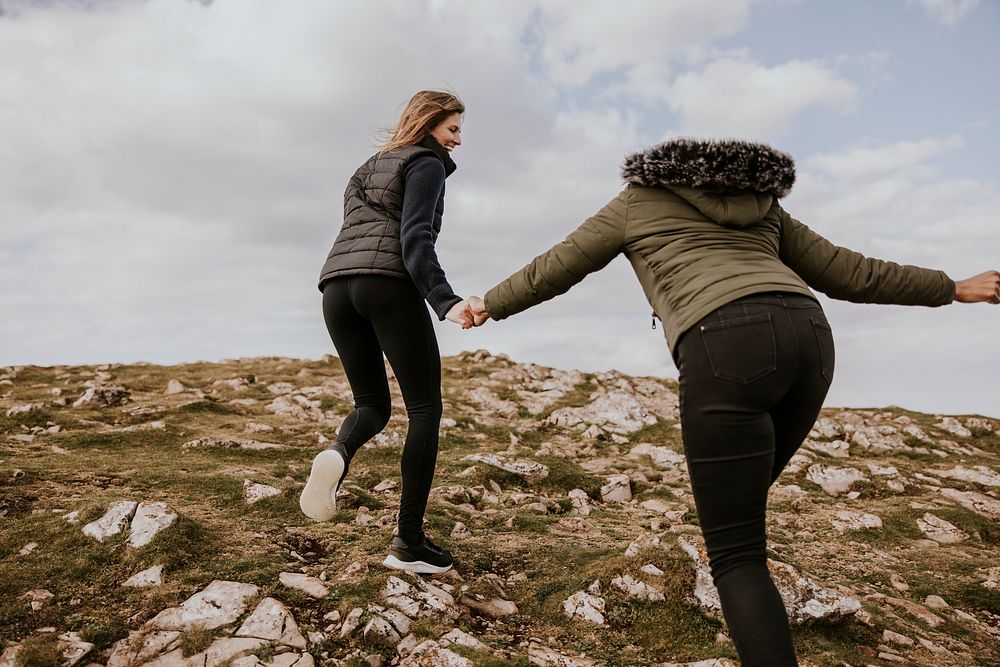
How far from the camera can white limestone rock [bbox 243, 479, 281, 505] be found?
695cm

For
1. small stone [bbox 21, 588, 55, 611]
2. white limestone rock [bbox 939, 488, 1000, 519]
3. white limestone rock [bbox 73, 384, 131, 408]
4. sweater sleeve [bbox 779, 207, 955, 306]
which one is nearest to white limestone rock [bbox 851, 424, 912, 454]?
white limestone rock [bbox 939, 488, 1000, 519]

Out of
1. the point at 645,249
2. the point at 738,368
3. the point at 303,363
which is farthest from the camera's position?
the point at 303,363

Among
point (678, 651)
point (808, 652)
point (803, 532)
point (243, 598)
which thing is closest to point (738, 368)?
point (678, 651)

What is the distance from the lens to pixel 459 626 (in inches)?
181

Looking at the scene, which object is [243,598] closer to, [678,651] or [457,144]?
[678,651]

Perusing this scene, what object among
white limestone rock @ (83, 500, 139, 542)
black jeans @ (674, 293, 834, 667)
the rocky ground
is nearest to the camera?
black jeans @ (674, 293, 834, 667)

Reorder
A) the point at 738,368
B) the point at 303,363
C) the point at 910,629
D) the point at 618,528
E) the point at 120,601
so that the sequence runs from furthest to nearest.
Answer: the point at 303,363 < the point at 618,528 < the point at 910,629 < the point at 120,601 < the point at 738,368

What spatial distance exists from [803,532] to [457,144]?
6278 millimetres

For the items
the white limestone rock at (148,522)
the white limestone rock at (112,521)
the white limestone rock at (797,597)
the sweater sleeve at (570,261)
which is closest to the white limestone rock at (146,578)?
the white limestone rock at (148,522)

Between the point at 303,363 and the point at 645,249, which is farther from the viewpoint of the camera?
the point at 303,363

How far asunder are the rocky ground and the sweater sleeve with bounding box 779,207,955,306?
2.45 metres

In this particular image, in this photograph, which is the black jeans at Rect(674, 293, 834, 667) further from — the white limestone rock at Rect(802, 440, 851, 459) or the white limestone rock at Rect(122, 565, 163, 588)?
the white limestone rock at Rect(802, 440, 851, 459)

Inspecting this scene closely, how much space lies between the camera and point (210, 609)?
4.62 metres

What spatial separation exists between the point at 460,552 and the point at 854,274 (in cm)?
405
